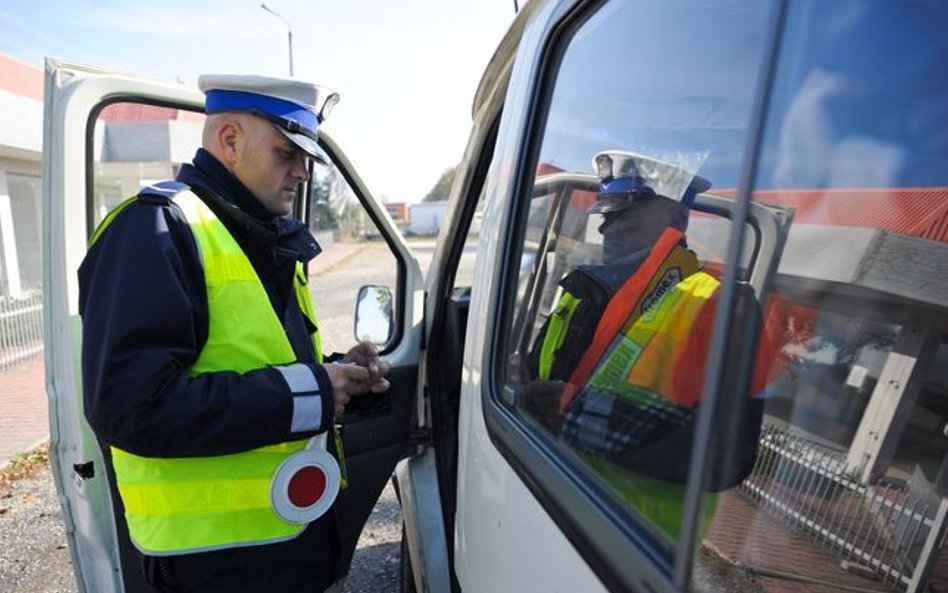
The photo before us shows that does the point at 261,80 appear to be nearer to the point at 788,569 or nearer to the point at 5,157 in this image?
the point at 788,569

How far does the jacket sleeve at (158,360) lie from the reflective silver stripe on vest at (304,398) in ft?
0.06

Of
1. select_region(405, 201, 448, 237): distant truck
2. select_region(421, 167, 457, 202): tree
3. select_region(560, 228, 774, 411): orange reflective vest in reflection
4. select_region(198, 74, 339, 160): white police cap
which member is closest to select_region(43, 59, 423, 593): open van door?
select_region(198, 74, 339, 160): white police cap

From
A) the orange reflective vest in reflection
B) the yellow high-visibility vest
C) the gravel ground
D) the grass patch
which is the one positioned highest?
the orange reflective vest in reflection

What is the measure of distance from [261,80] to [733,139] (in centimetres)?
112

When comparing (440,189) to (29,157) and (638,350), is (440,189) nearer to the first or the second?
(29,157)

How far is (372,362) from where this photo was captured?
1.86 m

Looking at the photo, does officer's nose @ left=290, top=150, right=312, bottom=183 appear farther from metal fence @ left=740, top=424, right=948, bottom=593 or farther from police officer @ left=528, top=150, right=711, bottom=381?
metal fence @ left=740, top=424, right=948, bottom=593

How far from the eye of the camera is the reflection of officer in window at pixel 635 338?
89 cm

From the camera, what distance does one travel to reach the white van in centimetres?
72

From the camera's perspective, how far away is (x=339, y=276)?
20.3 m

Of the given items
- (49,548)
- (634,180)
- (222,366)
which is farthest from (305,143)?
(49,548)

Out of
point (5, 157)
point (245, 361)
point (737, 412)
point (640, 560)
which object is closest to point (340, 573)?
point (245, 361)

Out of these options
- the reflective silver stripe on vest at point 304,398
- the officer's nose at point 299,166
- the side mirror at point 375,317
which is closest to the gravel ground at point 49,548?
the side mirror at point 375,317

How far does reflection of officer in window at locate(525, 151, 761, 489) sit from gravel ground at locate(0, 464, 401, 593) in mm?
2212
